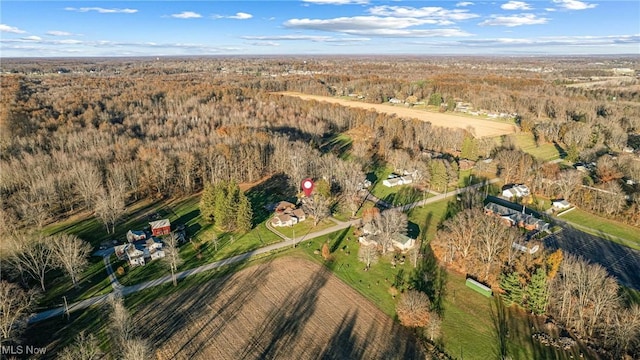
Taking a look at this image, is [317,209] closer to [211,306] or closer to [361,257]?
[361,257]

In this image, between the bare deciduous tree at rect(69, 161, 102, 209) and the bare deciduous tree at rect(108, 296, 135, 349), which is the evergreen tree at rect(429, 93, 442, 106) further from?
the bare deciduous tree at rect(108, 296, 135, 349)

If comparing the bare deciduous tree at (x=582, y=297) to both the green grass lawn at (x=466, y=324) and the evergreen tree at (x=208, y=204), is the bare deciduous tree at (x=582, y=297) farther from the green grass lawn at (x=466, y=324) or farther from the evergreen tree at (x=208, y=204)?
the evergreen tree at (x=208, y=204)

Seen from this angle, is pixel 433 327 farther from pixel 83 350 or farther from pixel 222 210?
pixel 222 210

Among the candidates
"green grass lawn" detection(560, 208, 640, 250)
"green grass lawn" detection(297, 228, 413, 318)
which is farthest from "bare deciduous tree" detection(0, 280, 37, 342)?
"green grass lawn" detection(560, 208, 640, 250)

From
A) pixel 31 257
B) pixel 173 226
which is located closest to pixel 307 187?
pixel 173 226

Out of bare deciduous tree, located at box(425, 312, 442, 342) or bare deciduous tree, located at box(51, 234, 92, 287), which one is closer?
bare deciduous tree, located at box(425, 312, 442, 342)

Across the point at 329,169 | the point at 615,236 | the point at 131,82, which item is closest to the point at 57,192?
the point at 329,169

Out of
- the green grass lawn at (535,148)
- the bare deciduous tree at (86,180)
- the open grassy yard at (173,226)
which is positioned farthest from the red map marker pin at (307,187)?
the green grass lawn at (535,148)
